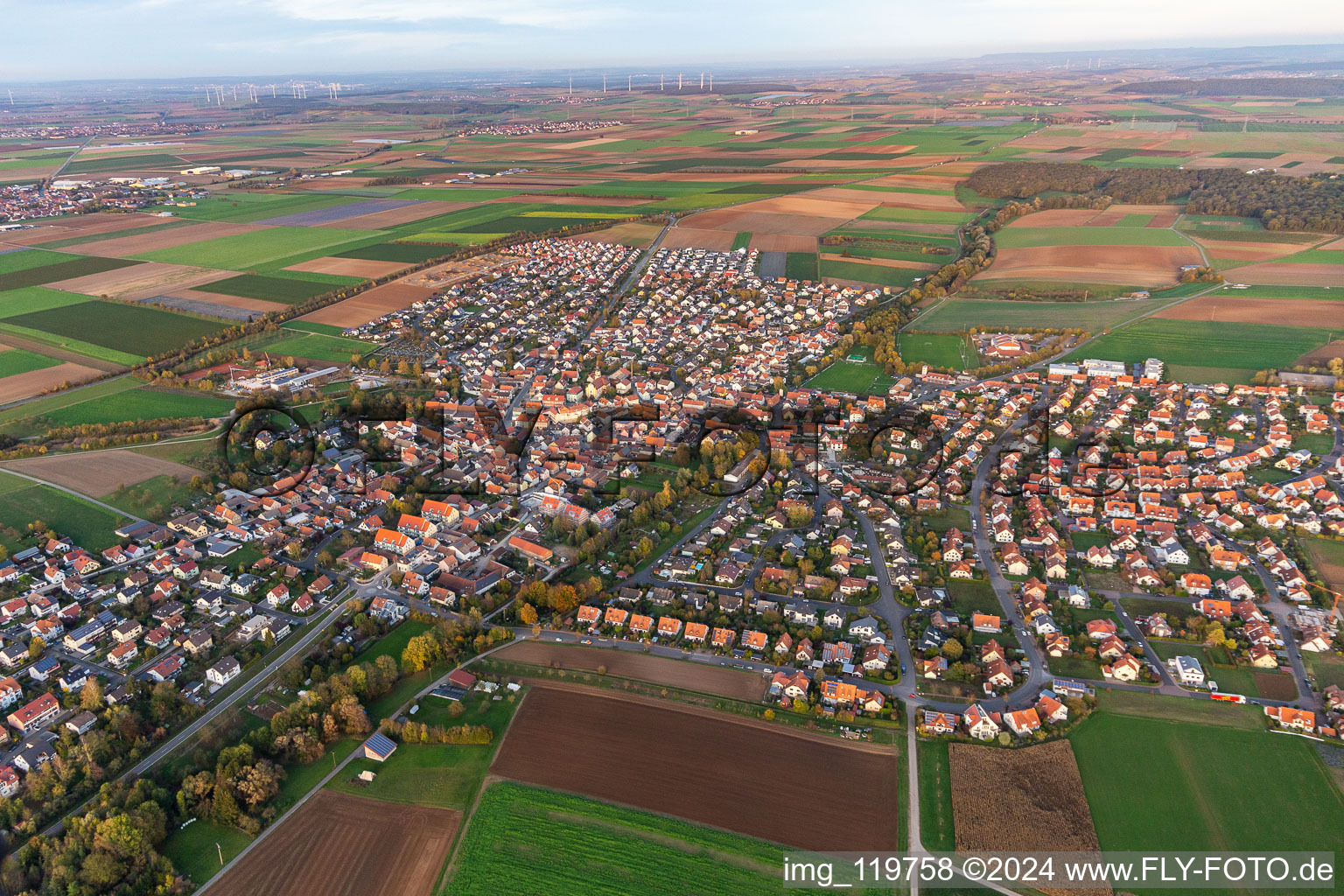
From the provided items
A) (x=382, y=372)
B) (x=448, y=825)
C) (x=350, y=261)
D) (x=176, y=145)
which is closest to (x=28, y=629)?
(x=448, y=825)

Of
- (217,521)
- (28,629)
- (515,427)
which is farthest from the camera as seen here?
(515,427)

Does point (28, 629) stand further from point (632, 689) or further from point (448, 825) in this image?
point (632, 689)

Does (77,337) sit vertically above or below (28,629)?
above

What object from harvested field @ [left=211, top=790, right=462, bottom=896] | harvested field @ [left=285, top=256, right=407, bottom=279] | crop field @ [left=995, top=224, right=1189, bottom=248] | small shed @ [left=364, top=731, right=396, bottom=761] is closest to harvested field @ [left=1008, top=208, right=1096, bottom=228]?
crop field @ [left=995, top=224, right=1189, bottom=248]

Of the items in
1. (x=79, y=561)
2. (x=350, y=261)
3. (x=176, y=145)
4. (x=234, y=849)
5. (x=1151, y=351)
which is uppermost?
(x=176, y=145)

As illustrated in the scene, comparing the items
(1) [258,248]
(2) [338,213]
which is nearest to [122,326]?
(1) [258,248]

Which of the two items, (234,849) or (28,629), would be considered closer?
(234,849)
